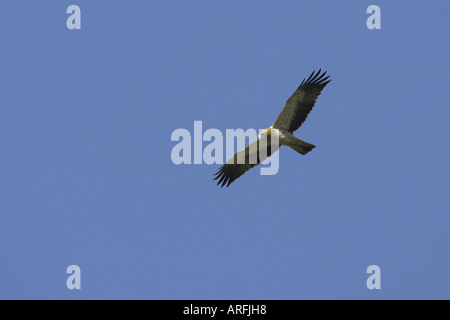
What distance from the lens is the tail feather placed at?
14.9 m

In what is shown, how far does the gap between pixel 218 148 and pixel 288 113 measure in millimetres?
1985

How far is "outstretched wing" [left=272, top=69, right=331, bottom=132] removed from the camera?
1509 cm

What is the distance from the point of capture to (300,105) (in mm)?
15141

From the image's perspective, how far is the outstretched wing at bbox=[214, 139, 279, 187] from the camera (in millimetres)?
15602

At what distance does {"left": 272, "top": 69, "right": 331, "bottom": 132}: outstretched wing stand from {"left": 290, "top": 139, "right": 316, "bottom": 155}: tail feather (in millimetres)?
377

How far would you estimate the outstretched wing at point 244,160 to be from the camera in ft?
51.2

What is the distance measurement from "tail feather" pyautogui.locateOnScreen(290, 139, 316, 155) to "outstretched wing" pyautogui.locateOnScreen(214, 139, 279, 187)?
23.9 inches

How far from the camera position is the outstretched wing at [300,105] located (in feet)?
49.5

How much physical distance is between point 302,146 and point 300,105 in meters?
0.89

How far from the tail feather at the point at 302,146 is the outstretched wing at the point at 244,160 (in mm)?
607
